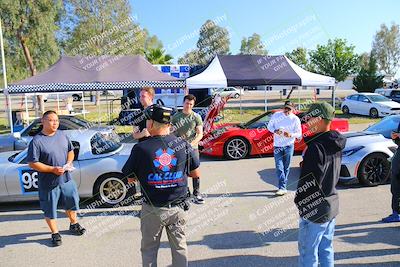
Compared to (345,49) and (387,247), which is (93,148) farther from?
(345,49)

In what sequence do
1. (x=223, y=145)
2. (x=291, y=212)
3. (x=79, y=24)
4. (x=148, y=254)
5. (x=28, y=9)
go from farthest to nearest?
1. (x=79, y=24)
2. (x=28, y=9)
3. (x=223, y=145)
4. (x=291, y=212)
5. (x=148, y=254)

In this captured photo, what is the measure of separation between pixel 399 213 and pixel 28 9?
24.1 meters

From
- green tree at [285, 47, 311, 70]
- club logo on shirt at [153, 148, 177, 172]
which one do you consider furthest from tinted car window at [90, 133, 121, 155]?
green tree at [285, 47, 311, 70]

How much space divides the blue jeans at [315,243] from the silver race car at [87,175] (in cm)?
362

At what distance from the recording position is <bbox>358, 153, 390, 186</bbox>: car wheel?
258 inches

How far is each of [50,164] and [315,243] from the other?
10.6 feet

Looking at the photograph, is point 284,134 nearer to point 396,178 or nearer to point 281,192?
point 281,192

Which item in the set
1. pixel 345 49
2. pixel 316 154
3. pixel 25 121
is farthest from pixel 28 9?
pixel 345 49

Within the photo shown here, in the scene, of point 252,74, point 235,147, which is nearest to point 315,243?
point 235,147

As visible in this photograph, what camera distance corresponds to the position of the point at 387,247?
4.19 meters

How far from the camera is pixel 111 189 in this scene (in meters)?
6.06

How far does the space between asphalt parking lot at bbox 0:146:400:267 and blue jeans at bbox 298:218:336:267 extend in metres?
0.84

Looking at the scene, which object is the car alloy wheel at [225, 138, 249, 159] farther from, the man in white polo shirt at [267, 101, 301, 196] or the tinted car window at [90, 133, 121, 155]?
the tinted car window at [90, 133, 121, 155]

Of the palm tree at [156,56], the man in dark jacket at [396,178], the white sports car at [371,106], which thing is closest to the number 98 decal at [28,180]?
the man in dark jacket at [396,178]
